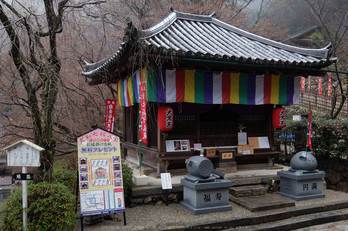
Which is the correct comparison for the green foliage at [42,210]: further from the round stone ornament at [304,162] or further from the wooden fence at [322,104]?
the wooden fence at [322,104]

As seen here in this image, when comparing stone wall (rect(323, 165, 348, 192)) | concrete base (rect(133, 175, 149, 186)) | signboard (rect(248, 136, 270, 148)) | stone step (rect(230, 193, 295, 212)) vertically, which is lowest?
stone wall (rect(323, 165, 348, 192))

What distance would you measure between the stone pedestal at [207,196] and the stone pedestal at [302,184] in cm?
243

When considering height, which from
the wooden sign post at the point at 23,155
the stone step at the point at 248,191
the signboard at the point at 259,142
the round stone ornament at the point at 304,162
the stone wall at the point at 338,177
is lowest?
the stone wall at the point at 338,177

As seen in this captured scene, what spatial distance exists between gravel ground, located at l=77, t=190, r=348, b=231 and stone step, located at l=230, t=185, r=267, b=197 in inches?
22.2

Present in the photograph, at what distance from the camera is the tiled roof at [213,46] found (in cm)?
779

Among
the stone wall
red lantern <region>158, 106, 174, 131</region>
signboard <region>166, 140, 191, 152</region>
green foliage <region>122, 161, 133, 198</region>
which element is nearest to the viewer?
green foliage <region>122, 161, 133, 198</region>

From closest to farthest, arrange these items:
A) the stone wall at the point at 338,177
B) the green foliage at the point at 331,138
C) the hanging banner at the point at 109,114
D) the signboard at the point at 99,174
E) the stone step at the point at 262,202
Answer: the signboard at the point at 99,174, the stone step at the point at 262,202, the hanging banner at the point at 109,114, the green foliage at the point at 331,138, the stone wall at the point at 338,177

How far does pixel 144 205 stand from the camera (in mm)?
7852

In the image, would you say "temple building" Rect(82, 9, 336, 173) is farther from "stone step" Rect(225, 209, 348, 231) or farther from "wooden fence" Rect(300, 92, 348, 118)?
"wooden fence" Rect(300, 92, 348, 118)

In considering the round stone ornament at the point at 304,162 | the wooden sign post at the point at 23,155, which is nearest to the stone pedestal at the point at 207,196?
the round stone ornament at the point at 304,162

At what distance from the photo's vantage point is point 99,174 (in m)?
6.13

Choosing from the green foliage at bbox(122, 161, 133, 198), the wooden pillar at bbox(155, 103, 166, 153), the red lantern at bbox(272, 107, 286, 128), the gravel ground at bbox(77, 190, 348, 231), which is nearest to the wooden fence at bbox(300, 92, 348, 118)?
the red lantern at bbox(272, 107, 286, 128)

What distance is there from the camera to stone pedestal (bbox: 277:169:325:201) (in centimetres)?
823

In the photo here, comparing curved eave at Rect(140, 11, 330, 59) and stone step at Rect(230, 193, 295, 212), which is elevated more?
curved eave at Rect(140, 11, 330, 59)
